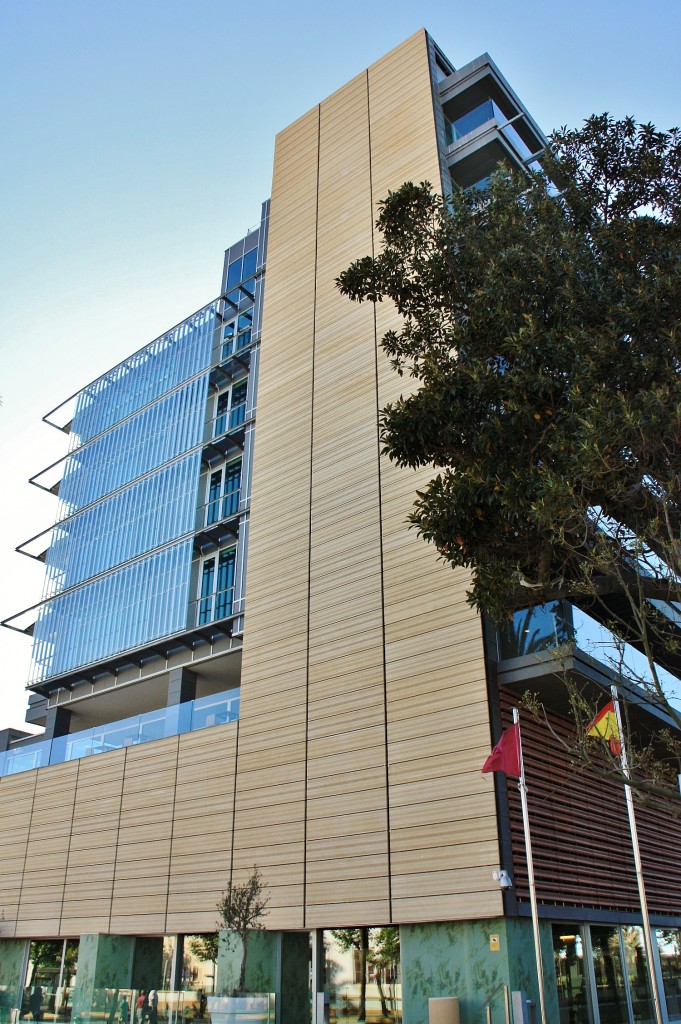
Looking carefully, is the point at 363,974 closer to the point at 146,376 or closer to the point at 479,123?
the point at 479,123

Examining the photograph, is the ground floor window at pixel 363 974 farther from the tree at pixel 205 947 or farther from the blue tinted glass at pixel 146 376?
the blue tinted glass at pixel 146 376

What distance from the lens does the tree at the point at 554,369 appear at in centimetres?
1184

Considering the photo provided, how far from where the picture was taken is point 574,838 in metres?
19.1

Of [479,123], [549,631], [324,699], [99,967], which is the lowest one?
[99,967]

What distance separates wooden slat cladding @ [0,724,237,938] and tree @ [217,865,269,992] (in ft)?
3.98

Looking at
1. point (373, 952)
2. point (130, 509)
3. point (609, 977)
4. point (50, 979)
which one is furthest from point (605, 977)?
point (130, 509)

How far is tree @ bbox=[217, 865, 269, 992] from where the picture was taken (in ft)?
64.6

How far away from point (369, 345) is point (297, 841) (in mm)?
13574

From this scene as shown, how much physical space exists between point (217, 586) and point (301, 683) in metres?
7.81

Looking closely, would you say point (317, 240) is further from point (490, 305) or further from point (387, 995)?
point (387, 995)

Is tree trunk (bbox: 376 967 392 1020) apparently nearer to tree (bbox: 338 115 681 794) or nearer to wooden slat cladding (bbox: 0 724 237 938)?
wooden slat cladding (bbox: 0 724 237 938)

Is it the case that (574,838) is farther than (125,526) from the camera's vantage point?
No

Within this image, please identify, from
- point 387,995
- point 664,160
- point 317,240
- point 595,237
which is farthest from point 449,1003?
point 317,240

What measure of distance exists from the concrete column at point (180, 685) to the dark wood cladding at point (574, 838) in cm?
1329
